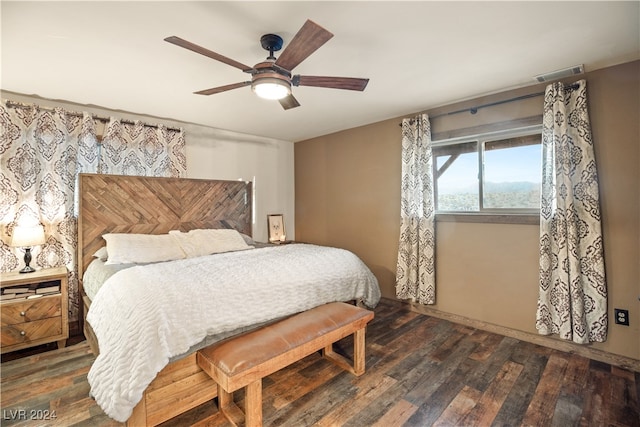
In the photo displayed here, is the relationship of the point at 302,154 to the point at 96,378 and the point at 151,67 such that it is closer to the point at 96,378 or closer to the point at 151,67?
the point at 151,67

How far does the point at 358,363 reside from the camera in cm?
222

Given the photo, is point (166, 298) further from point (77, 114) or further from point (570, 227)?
point (570, 227)

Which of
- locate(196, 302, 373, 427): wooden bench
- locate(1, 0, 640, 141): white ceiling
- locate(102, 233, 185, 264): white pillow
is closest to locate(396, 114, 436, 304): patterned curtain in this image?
locate(1, 0, 640, 141): white ceiling

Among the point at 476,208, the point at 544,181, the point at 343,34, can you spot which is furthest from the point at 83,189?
the point at 544,181

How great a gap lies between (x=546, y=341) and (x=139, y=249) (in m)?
4.02

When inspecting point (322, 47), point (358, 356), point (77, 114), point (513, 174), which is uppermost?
point (322, 47)

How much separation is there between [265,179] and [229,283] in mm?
3013

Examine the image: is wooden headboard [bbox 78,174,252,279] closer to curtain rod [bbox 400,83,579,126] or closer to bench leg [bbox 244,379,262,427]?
bench leg [bbox 244,379,262,427]

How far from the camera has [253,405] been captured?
1.66 meters

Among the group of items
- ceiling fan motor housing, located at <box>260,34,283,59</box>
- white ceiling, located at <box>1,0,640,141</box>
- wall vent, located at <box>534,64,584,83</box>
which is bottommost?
ceiling fan motor housing, located at <box>260,34,283,59</box>

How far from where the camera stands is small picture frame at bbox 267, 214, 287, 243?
480 centimetres

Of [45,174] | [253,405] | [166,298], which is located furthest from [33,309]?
[253,405]

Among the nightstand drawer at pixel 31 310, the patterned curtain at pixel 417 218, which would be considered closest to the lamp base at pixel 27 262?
the nightstand drawer at pixel 31 310

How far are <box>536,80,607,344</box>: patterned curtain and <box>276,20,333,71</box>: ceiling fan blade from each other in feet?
7.56
